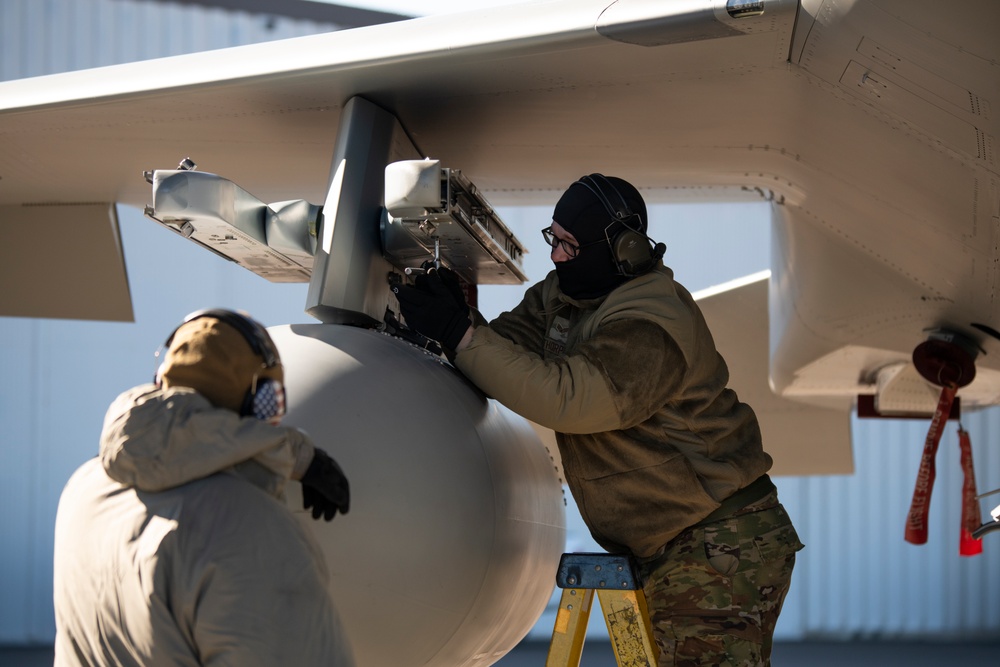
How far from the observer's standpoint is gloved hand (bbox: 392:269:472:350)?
2.76 m

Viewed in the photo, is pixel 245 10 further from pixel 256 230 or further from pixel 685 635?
pixel 685 635

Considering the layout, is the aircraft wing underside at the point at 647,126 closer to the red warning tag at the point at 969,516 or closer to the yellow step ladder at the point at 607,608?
the red warning tag at the point at 969,516

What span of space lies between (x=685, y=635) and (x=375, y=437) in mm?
1011

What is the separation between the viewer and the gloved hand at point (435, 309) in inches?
108

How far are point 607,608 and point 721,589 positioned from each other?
0.31 m

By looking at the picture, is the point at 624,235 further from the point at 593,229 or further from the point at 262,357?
the point at 262,357

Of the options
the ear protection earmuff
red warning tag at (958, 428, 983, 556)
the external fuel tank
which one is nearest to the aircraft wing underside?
red warning tag at (958, 428, 983, 556)

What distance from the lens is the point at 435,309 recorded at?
2.77 meters

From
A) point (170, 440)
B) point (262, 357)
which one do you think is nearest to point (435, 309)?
point (262, 357)

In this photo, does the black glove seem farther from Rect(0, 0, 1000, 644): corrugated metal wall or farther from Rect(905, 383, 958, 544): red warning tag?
Rect(0, 0, 1000, 644): corrugated metal wall

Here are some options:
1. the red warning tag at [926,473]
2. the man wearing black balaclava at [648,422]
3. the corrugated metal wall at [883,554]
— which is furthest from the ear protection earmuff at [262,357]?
the corrugated metal wall at [883,554]

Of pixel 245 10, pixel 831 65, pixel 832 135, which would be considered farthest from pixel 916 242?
pixel 245 10

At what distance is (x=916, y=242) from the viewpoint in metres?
3.65

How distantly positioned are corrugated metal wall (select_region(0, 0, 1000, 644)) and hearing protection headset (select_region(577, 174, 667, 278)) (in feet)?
29.3
